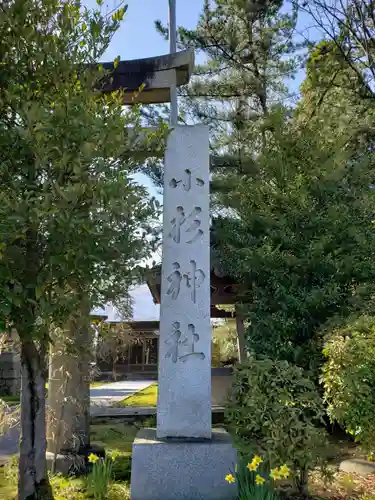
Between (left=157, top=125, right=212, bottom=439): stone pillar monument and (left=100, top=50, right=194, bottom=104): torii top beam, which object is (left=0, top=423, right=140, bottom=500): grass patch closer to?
(left=157, top=125, right=212, bottom=439): stone pillar monument

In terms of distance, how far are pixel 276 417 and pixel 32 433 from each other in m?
1.94

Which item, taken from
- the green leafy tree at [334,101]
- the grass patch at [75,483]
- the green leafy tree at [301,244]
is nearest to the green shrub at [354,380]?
the green leafy tree at [301,244]

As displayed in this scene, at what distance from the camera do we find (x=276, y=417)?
3.57m

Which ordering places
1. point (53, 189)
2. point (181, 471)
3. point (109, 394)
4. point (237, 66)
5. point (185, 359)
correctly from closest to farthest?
1. point (53, 189)
2. point (181, 471)
3. point (185, 359)
4. point (237, 66)
5. point (109, 394)

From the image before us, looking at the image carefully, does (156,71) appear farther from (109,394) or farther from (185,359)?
(109,394)

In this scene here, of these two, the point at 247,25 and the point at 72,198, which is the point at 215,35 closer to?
the point at 247,25

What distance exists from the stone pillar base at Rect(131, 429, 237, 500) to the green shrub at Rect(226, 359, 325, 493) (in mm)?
305

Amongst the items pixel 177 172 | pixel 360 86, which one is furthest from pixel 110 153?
pixel 360 86

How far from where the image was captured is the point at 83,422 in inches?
195

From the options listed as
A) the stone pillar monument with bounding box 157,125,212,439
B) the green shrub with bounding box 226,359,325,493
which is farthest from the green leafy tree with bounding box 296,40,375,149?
the green shrub with bounding box 226,359,325,493

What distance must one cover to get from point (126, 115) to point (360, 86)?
6667 mm

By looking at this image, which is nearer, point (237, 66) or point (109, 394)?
point (237, 66)

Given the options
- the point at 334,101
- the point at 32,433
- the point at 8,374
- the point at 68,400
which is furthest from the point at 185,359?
the point at 8,374

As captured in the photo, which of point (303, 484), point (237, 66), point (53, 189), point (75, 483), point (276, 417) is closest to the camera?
point (53, 189)
